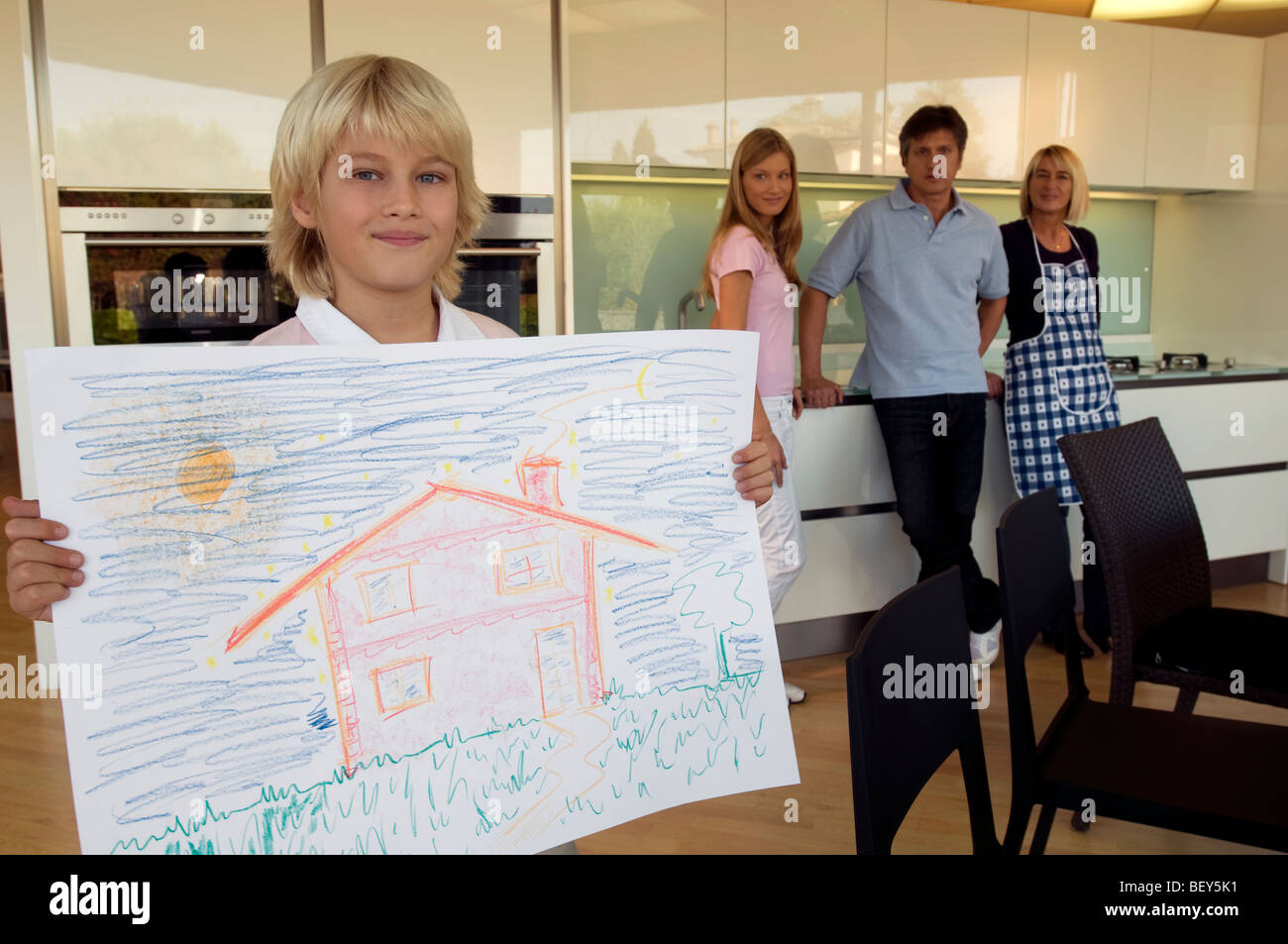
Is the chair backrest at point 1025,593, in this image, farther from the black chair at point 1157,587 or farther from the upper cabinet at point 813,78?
the upper cabinet at point 813,78

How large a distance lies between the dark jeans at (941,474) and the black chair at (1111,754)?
113 cm

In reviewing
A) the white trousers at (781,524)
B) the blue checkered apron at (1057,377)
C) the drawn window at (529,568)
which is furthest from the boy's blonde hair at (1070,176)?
the drawn window at (529,568)

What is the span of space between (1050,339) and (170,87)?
2.60 m

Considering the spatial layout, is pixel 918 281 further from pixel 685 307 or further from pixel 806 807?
pixel 806 807

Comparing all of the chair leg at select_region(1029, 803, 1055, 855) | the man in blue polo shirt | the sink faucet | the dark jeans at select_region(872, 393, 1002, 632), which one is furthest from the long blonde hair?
the chair leg at select_region(1029, 803, 1055, 855)

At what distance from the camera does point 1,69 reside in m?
2.84

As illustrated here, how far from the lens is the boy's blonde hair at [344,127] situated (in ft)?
3.13

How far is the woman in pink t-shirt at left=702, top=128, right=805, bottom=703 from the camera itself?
98.2 inches

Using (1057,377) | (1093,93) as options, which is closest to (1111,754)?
(1057,377)
